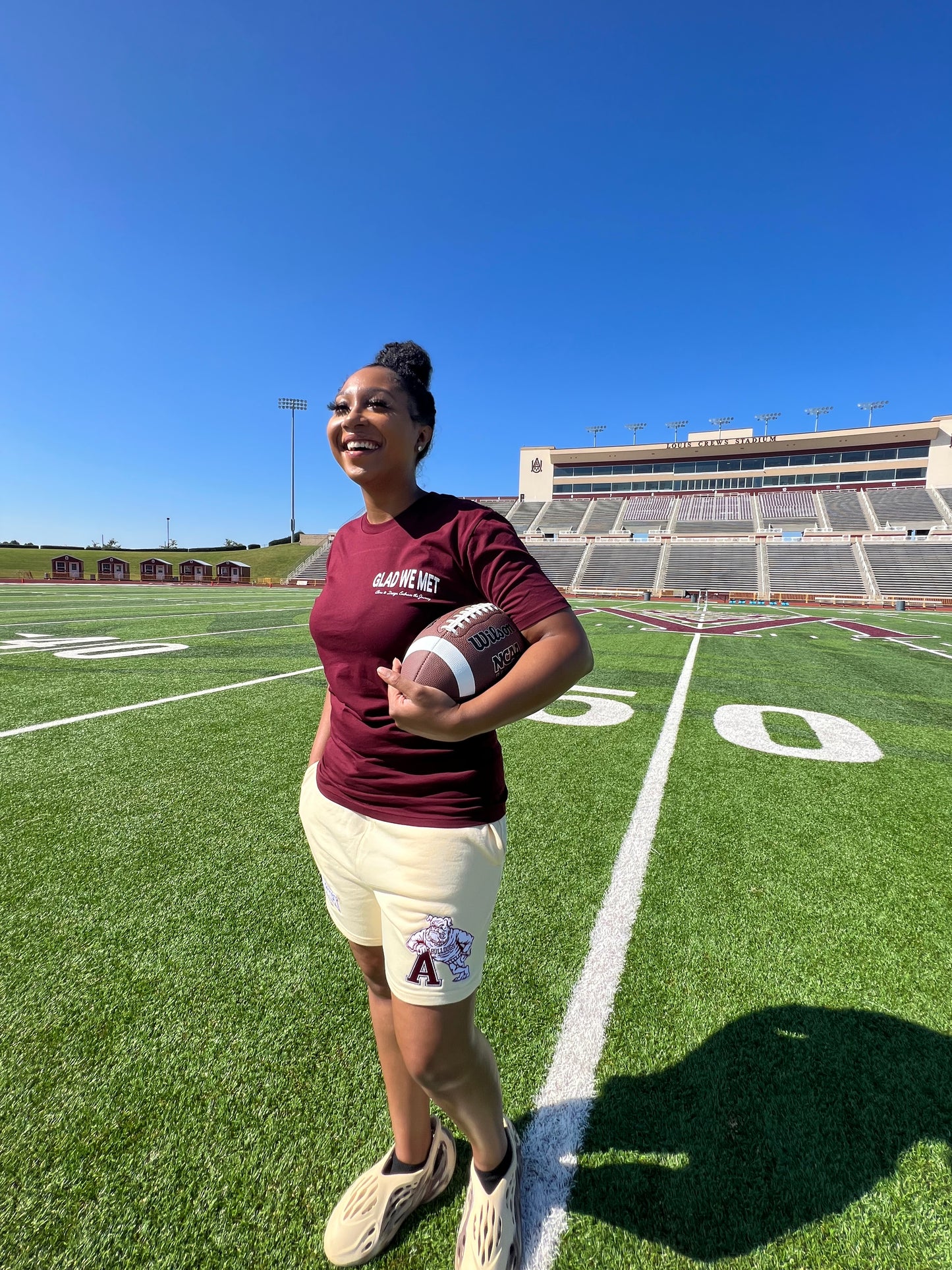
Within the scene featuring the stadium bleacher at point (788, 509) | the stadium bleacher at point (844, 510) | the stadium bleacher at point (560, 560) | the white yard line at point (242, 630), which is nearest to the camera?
the white yard line at point (242, 630)

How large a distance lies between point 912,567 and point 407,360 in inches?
1849

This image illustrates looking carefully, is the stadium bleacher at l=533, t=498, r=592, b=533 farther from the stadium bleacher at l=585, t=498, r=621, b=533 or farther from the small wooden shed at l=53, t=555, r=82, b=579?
the small wooden shed at l=53, t=555, r=82, b=579

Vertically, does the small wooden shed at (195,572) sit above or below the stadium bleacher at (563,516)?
below

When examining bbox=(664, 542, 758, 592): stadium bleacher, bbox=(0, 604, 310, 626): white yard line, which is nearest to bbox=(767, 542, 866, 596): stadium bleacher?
bbox=(664, 542, 758, 592): stadium bleacher

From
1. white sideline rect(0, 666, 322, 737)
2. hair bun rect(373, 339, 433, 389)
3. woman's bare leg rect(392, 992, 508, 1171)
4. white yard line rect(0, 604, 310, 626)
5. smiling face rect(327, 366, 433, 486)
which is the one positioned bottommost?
white sideline rect(0, 666, 322, 737)

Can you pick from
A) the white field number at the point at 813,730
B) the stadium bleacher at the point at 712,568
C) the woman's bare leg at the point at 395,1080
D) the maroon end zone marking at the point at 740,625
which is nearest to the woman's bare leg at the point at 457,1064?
the woman's bare leg at the point at 395,1080

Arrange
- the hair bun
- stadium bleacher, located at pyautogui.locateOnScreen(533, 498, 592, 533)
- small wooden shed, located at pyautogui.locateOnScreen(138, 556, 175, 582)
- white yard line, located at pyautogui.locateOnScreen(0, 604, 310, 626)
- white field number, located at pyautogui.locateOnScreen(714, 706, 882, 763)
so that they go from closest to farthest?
1. the hair bun
2. white field number, located at pyautogui.locateOnScreen(714, 706, 882, 763)
3. white yard line, located at pyautogui.locateOnScreen(0, 604, 310, 626)
4. small wooden shed, located at pyautogui.locateOnScreen(138, 556, 175, 582)
5. stadium bleacher, located at pyautogui.locateOnScreen(533, 498, 592, 533)

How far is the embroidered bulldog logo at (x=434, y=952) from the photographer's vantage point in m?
1.15

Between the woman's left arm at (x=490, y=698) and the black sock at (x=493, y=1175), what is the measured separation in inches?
43.8

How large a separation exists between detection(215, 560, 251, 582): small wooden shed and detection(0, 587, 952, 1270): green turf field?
44901 mm

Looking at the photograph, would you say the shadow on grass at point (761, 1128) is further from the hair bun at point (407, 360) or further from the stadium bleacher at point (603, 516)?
the stadium bleacher at point (603, 516)

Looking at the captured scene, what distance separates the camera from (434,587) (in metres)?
1.23

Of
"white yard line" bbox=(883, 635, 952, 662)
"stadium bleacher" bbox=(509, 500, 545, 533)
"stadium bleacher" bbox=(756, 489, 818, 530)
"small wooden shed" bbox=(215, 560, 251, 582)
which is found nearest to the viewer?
"white yard line" bbox=(883, 635, 952, 662)

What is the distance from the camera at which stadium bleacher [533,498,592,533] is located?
5812 cm
